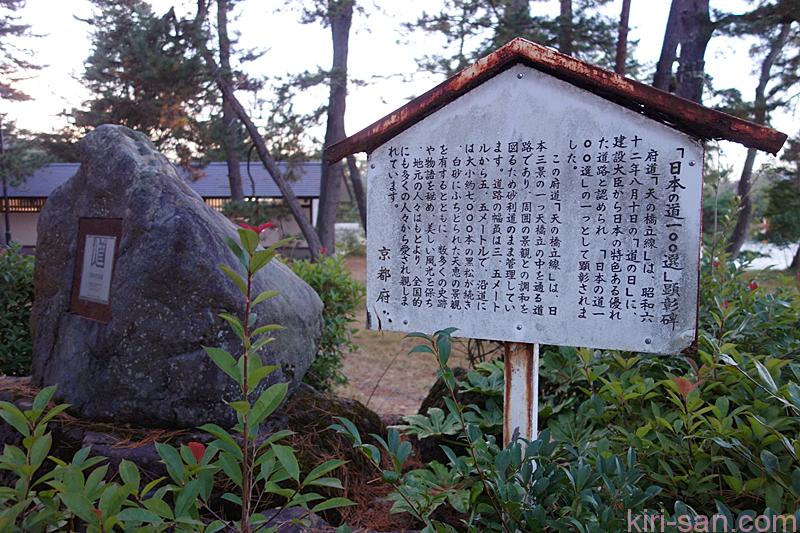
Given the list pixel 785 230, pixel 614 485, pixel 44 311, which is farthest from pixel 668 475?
pixel 785 230

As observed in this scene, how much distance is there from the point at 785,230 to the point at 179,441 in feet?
37.7

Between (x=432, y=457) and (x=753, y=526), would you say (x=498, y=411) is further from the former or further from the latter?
(x=753, y=526)

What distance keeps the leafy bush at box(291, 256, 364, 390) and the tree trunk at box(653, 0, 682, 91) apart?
6.02m

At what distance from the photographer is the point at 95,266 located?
3.82 meters

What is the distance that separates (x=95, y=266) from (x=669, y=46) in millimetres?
8482

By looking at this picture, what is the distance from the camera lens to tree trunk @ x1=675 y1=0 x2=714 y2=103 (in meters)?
8.84

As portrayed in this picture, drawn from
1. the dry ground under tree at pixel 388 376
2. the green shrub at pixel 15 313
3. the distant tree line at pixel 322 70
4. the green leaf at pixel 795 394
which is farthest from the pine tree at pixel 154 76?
the green leaf at pixel 795 394

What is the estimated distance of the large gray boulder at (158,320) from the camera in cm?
332

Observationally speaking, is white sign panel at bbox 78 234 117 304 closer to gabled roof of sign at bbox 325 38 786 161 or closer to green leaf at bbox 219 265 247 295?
gabled roof of sign at bbox 325 38 786 161

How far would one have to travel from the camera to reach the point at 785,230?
1145 cm

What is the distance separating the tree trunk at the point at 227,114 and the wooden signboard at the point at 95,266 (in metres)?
10.1

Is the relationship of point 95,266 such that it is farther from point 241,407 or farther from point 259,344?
point 241,407

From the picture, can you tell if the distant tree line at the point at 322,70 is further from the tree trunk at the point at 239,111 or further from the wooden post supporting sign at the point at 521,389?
the wooden post supporting sign at the point at 521,389

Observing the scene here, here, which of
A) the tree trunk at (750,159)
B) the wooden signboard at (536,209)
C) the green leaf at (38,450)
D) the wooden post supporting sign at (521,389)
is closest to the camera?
the green leaf at (38,450)
